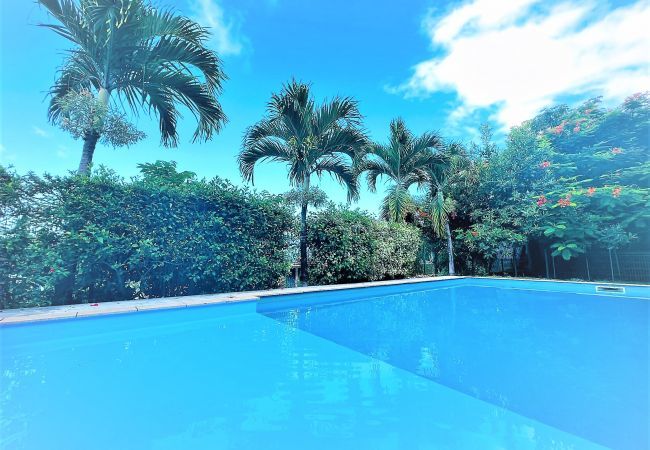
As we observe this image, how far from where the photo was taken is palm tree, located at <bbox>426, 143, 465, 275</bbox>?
11.6 meters

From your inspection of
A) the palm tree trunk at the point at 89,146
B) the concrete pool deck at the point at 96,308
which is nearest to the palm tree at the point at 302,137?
the concrete pool deck at the point at 96,308

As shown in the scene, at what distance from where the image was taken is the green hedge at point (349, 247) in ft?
28.5

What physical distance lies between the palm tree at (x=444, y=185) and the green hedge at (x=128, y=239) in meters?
7.46

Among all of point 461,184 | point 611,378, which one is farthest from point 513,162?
point 611,378

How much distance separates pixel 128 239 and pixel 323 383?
4.97 meters

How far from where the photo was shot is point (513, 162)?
11453mm

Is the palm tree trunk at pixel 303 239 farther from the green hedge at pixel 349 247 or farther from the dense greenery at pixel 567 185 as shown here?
the dense greenery at pixel 567 185

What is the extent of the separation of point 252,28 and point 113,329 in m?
9.13

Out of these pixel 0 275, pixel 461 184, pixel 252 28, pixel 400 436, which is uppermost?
pixel 252 28

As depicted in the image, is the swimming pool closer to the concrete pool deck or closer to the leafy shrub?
the concrete pool deck

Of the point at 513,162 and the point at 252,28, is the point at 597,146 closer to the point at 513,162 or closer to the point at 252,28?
the point at 513,162

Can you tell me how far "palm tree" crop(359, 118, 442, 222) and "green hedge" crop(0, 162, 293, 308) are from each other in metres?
5.50

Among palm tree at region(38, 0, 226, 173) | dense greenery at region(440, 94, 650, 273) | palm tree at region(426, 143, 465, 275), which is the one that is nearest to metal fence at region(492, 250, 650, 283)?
dense greenery at region(440, 94, 650, 273)

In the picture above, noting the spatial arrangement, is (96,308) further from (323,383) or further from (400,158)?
(400,158)
